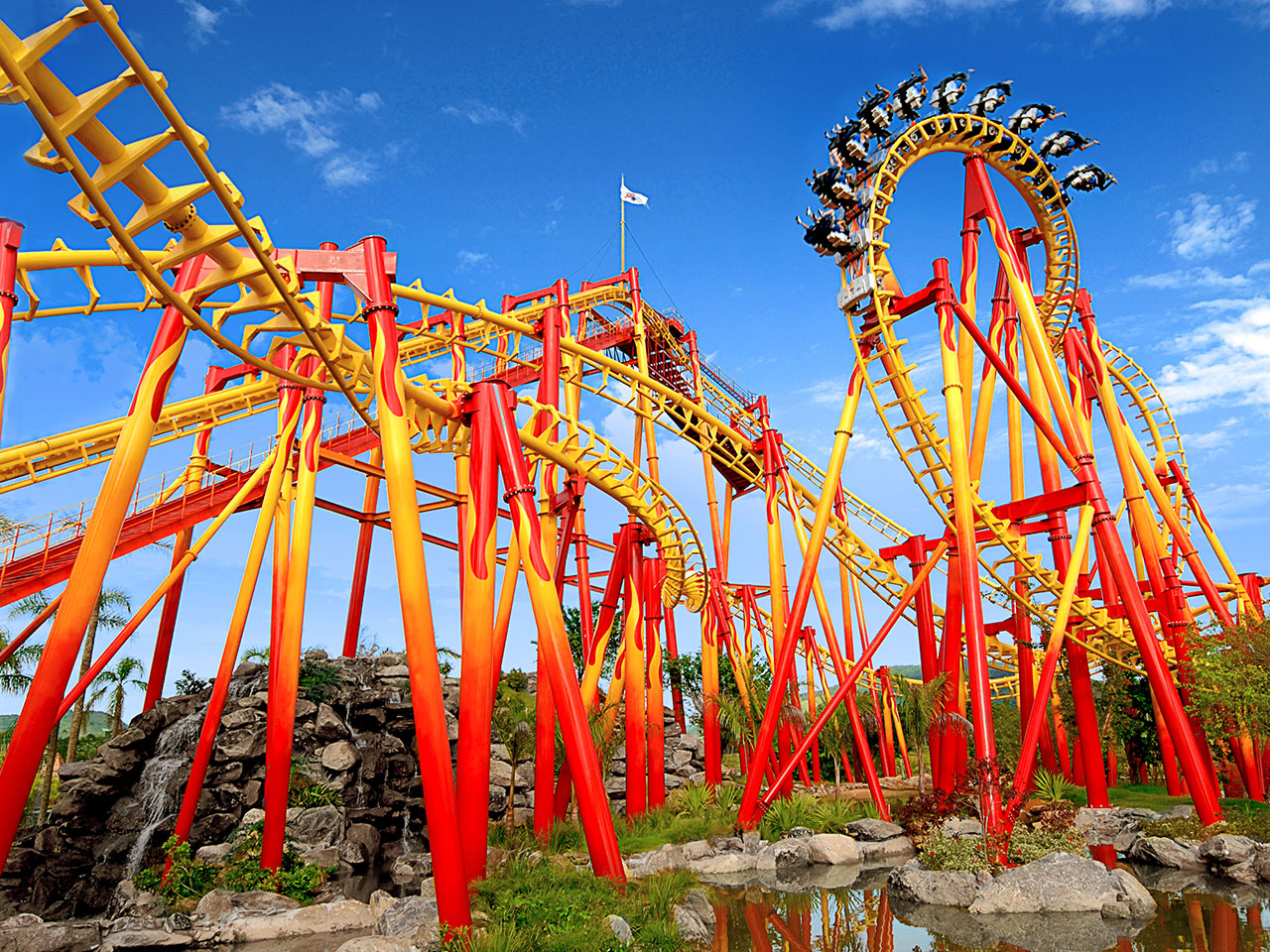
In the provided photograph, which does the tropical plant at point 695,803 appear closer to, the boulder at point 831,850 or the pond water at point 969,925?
the boulder at point 831,850

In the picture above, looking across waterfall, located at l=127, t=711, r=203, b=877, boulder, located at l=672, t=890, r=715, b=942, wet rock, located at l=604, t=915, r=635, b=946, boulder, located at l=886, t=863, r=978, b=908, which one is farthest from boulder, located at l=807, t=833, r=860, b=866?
waterfall, located at l=127, t=711, r=203, b=877

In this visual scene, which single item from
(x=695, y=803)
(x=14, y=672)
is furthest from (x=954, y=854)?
(x=14, y=672)

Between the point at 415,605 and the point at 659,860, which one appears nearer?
the point at 415,605

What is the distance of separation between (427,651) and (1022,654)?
12599 mm

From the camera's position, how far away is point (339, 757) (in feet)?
53.6

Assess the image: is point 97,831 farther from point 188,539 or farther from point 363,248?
point 363,248

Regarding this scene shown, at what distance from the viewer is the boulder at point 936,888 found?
34.0 ft

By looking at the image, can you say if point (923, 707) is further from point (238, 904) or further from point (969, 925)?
point (238, 904)

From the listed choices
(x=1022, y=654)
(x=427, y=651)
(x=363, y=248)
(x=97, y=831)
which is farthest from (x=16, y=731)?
(x=1022, y=654)

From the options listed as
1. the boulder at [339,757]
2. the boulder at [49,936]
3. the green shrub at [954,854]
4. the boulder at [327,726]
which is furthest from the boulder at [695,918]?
the boulder at [327,726]

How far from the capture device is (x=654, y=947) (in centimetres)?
777

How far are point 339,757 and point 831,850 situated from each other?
9.45m

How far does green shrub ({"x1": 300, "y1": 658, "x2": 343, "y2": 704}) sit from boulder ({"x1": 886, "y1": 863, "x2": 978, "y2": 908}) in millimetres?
12278

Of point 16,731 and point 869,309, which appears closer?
point 16,731
